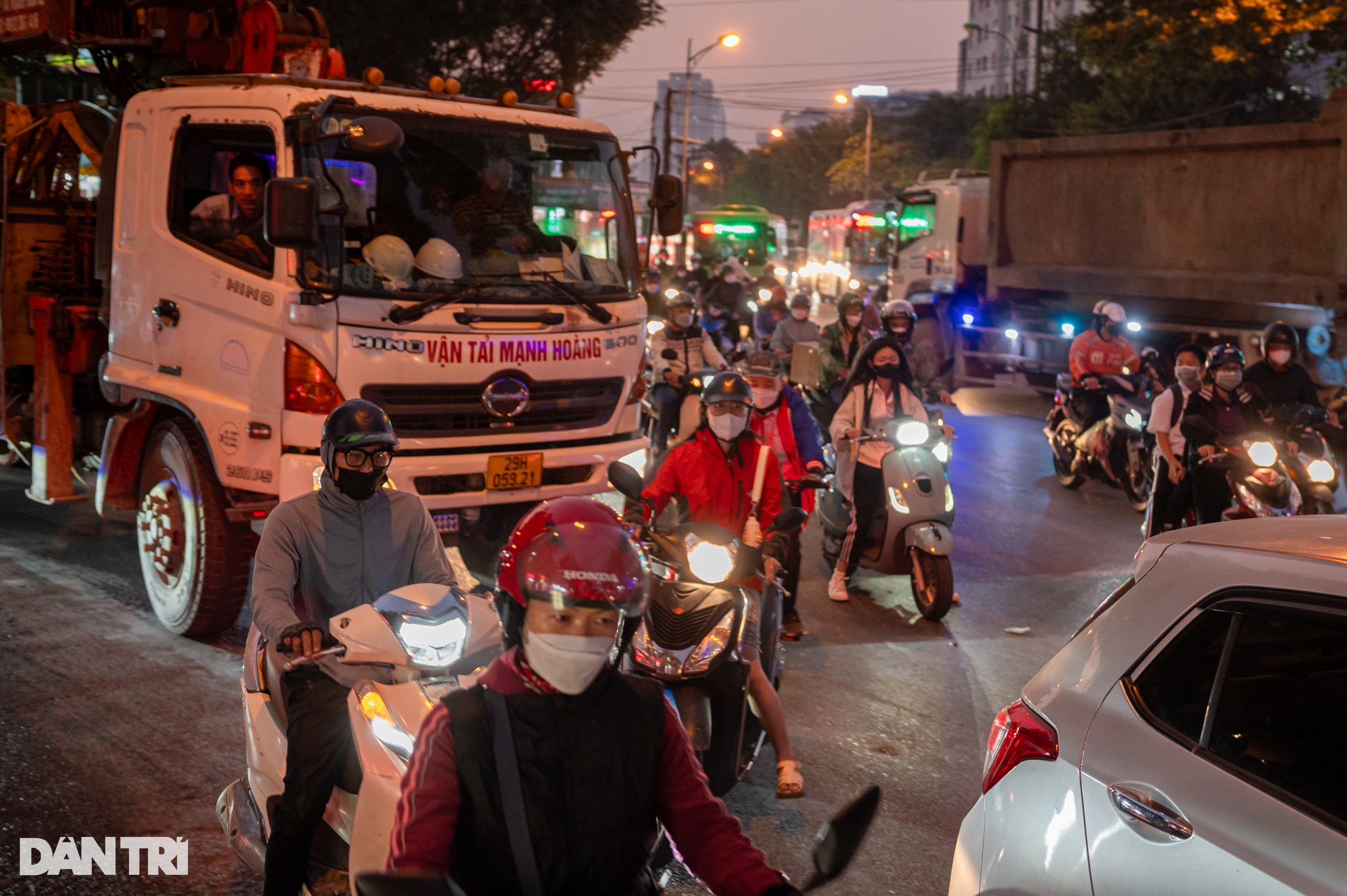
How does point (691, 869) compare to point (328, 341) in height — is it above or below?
below

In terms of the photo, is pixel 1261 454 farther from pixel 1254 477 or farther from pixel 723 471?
pixel 723 471

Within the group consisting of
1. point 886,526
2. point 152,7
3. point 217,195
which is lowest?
point 886,526

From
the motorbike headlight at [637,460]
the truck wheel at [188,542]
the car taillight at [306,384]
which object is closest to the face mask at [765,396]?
the motorbike headlight at [637,460]

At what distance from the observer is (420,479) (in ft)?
21.7

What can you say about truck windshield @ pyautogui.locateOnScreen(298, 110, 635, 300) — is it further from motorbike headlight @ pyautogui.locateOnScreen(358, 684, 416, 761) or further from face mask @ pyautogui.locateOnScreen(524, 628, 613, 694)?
face mask @ pyautogui.locateOnScreen(524, 628, 613, 694)

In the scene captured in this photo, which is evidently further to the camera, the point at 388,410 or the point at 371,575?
the point at 388,410

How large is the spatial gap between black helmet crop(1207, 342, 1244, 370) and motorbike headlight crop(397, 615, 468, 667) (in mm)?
6261

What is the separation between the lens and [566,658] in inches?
86.1

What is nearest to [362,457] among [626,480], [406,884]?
[626,480]

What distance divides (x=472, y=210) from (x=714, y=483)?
2.26 meters

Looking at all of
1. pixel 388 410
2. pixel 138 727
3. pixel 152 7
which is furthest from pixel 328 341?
pixel 152 7

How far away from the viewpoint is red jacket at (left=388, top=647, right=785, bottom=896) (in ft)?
7.00

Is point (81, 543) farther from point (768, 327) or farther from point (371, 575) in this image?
point (768, 327)

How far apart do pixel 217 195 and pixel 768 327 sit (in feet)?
29.8
